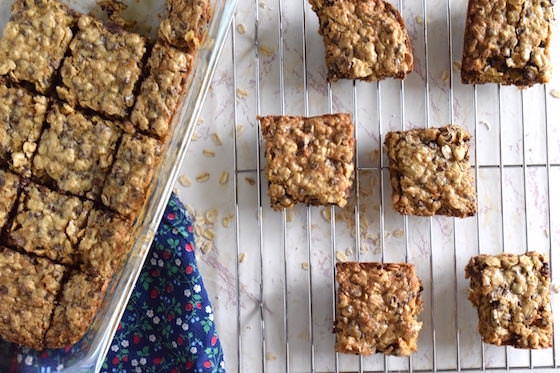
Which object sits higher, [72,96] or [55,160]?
[72,96]

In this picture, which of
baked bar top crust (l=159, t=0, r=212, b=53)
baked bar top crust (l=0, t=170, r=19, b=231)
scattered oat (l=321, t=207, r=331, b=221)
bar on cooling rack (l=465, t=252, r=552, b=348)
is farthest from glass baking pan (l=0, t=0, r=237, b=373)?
bar on cooling rack (l=465, t=252, r=552, b=348)

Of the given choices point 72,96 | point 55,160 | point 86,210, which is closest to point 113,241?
point 86,210

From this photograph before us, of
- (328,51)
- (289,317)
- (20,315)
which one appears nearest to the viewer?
(20,315)

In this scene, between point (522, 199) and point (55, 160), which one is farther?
point (522, 199)

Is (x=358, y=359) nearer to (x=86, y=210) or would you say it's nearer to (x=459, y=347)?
Result: (x=459, y=347)

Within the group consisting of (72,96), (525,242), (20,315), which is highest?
(72,96)

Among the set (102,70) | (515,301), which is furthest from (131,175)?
(515,301)

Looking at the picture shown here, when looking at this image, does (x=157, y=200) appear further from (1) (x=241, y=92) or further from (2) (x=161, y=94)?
(1) (x=241, y=92)

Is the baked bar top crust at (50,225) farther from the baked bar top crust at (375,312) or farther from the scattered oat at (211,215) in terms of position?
the baked bar top crust at (375,312)
